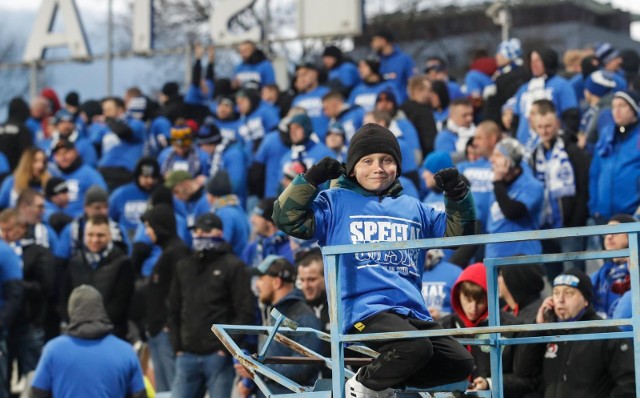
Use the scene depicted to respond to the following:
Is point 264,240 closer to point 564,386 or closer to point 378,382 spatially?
point 564,386

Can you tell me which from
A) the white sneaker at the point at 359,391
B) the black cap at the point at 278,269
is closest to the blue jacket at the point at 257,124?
the black cap at the point at 278,269

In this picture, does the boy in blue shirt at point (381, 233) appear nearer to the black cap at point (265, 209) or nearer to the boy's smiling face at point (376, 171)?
the boy's smiling face at point (376, 171)

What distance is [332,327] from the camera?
590 cm

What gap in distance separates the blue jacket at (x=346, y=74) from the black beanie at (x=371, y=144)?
39.9 feet

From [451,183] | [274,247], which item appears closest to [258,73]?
[274,247]

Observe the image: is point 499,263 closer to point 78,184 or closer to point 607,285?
point 607,285

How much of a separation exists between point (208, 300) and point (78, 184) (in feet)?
18.8

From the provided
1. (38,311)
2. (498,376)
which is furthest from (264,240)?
(498,376)

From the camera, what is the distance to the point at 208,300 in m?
11.1

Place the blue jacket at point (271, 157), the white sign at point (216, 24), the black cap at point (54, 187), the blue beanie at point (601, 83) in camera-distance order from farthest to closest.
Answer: the white sign at point (216, 24), the blue jacket at point (271, 157), the black cap at point (54, 187), the blue beanie at point (601, 83)

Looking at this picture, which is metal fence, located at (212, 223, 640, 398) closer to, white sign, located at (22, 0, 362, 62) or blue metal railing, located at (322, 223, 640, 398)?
blue metal railing, located at (322, 223, 640, 398)

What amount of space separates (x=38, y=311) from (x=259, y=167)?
3.91 meters

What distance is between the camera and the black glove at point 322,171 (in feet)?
20.1

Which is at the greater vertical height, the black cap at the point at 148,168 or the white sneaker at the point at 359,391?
the black cap at the point at 148,168
